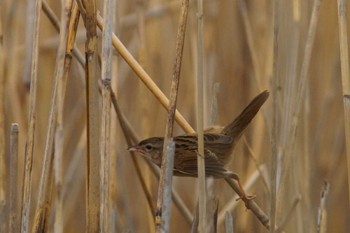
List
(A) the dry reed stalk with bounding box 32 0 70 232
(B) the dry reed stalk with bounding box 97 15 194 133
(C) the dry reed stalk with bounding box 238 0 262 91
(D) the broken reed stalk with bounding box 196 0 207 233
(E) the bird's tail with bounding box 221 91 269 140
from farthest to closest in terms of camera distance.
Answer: (C) the dry reed stalk with bounding box 238 0 262 91, (E) the bird's tail with bounding box 221 91 269 140, (B) the dry reed stalk with bounding box 97 15 194 133, (A) the dry reed stalk with bounding box 32 0 70 232, (D) the broken reed stalk with bounding box 196 0 207 233

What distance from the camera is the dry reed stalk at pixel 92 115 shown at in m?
1.37

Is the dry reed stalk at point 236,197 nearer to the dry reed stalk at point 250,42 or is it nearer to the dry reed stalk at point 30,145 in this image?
the dry reed stalk at point 250,42

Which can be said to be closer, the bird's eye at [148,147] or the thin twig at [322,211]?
the thin twig at [322,211]

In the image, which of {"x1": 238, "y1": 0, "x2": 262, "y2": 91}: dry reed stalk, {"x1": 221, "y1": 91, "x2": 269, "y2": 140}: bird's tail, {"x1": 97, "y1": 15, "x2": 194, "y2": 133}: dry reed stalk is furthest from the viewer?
{"x1": 238, "y1": 0, "x2": 262, "y2": 91}: dry reed stalk

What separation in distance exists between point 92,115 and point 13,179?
30 centimetres

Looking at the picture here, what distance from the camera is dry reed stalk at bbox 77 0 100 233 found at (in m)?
1.37

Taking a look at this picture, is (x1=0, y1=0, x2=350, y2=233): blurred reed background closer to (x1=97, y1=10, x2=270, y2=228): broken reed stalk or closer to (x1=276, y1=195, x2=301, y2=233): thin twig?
(x1=97, y1=10, x2=270, y2=228): broken reed stalk

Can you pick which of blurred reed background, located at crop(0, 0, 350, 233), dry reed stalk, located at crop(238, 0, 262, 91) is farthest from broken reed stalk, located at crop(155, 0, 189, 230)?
dry reed stalk, located at crop(238, 0, 262, 91)

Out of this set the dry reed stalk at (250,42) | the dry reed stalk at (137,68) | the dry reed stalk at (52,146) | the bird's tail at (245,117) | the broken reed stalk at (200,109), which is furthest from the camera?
the dry reed stalk at (250,42)

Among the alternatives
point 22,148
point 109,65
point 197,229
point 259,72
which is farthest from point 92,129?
point 22,148

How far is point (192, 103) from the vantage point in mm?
2457

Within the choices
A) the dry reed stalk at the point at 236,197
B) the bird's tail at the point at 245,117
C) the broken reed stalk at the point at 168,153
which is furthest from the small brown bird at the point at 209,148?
the broken reed stalk at the point at 168,153

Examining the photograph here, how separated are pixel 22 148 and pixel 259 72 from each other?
0.83 m

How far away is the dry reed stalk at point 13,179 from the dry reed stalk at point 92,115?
20 cm
